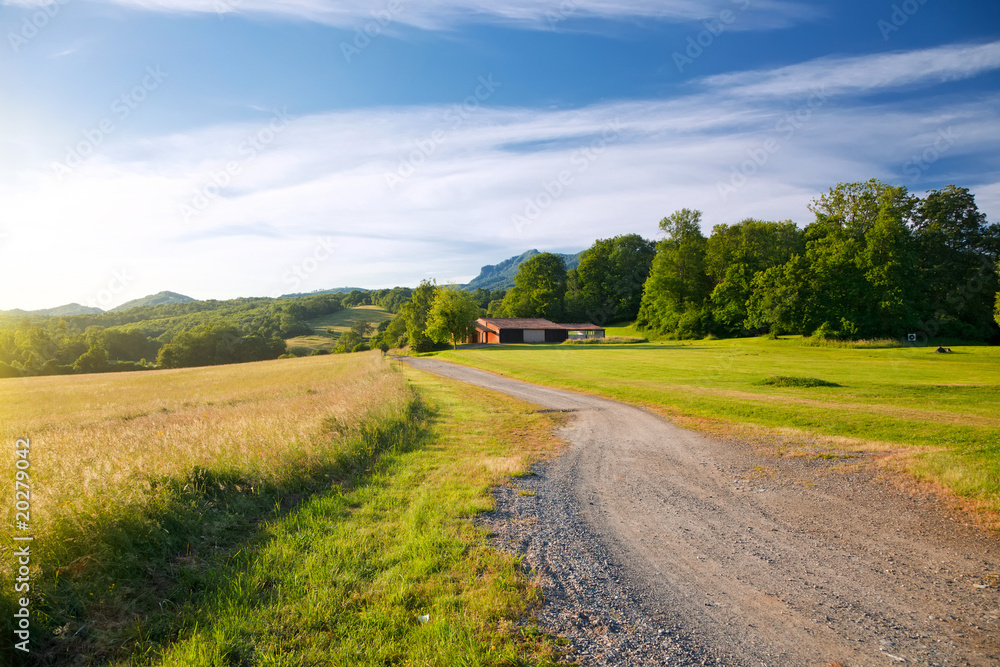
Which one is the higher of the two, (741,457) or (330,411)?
(330,411)

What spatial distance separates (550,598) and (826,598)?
9.70 feet

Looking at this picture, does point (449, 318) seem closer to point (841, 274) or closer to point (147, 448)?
point (841, 274)

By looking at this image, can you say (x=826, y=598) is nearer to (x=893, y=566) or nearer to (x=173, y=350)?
(x=893, y=566)

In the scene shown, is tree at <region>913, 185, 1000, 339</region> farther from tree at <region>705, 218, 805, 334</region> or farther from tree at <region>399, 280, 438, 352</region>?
tree at <region>399, 280, 438, 352</region>

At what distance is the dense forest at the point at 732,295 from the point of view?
1934 inches

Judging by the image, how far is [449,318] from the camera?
63.9m

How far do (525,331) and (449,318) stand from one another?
1687 cm

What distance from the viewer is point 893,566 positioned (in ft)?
17.4

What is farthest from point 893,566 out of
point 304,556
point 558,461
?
point 304,556

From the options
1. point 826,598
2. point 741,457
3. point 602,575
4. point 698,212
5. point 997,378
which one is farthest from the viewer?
point 698,212

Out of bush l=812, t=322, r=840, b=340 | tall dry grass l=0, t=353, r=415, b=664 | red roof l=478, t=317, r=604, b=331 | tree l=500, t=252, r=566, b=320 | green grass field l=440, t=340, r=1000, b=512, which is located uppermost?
tree l=500, t=252, r=566, b=320

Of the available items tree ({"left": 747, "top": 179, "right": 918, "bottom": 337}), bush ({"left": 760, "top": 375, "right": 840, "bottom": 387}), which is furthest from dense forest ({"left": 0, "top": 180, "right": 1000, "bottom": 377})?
bush ({"left": 760, "top": 375, "right": 840, "bottom": 387})

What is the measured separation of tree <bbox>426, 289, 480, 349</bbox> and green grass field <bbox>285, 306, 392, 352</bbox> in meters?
47.2

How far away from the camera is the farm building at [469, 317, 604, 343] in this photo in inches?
2933
